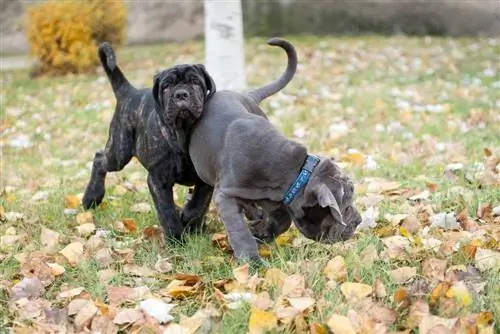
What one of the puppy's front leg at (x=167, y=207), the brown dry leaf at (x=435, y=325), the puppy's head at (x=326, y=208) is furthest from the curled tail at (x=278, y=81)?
the brown dry leaf at (x=435, y=325)

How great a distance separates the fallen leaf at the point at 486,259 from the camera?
351 centimetres

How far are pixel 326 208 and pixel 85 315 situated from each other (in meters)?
1.26

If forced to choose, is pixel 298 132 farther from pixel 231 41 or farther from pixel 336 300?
pixel 336 300

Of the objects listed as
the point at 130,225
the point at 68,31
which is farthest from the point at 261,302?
the point at 68,31

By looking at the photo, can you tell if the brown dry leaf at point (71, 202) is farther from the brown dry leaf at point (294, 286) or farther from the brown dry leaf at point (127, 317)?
the brown dry leaf at point (294, 286)

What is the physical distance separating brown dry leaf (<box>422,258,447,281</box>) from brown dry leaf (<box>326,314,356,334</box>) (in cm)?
61

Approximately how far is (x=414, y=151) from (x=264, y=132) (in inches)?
113

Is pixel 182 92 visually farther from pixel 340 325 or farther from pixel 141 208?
pixel 340 325

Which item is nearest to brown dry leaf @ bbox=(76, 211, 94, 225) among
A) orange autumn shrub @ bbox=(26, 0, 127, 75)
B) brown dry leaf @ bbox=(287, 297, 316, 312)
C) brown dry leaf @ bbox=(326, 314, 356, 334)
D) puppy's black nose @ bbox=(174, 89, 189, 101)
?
puppy's black nose @ bbox=(174, 89, 189, 101)

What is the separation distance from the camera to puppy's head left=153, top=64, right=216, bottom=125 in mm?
3900

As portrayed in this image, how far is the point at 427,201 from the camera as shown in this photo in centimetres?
477

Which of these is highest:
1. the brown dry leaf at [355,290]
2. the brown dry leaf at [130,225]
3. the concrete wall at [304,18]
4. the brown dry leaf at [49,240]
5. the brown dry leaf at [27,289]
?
the brown dry leaf at [355,290]

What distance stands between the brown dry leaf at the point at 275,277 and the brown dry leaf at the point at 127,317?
0.60 metres

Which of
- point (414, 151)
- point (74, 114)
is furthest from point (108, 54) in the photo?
point (74, 114)
